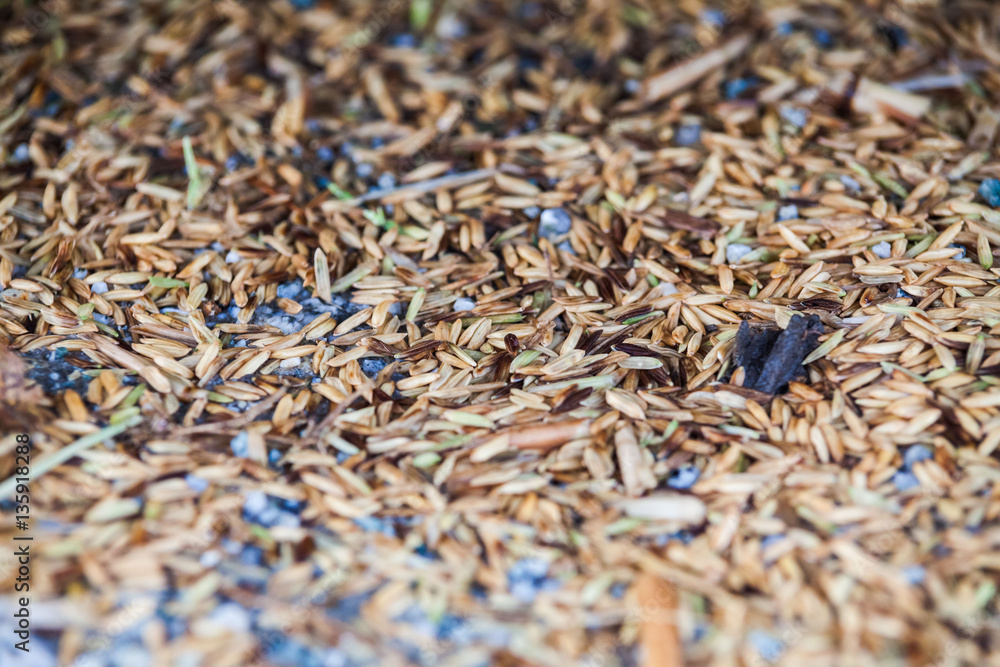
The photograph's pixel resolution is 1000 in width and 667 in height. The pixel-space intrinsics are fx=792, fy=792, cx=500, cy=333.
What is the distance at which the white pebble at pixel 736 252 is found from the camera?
2.15 m

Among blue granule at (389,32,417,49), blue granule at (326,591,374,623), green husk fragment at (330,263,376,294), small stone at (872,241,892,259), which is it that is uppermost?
blue granule at (389,32,417,49)

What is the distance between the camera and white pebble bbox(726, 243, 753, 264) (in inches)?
84.7

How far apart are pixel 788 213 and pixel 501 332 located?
3.01ft

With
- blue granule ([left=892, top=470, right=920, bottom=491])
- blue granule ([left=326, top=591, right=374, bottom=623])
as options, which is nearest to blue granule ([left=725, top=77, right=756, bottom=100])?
blue granule ([left=892, top=470, right=920, bottom=491])

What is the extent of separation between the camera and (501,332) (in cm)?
199

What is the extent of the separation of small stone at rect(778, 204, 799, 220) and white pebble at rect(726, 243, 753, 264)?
16cm

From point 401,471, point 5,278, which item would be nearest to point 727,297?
point 401,471

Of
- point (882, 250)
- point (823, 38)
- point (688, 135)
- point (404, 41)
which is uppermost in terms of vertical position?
point (404, 41)

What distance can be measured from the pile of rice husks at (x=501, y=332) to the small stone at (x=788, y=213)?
0.03 meters

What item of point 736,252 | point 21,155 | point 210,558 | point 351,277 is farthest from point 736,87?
point 21,155

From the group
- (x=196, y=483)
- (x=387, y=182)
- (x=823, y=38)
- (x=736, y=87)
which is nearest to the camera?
(x=196, y=483)

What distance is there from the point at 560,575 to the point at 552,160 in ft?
4.54

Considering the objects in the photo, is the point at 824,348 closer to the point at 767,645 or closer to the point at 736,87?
the point at 767,645

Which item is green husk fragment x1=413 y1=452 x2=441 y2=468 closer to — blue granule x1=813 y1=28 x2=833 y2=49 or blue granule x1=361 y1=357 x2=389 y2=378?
blue granule x1=361 y1=357 x2=389 y2=378
